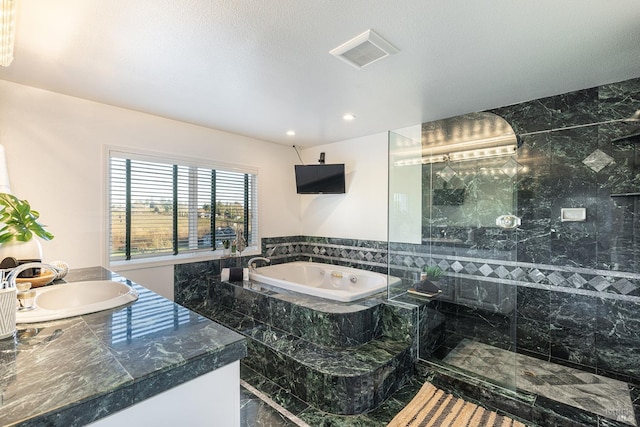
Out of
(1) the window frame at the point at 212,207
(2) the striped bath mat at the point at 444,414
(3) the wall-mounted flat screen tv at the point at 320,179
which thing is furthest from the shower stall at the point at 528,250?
(1) the window frame at the point at 212,207

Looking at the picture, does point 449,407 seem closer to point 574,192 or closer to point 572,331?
point 572,331

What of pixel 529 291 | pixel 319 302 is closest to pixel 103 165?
pixel 319 302

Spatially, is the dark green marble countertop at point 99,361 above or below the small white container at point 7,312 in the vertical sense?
below

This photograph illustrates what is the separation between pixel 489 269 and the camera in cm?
298

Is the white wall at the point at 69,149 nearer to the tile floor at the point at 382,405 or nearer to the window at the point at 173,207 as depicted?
the window at the point at 173,207

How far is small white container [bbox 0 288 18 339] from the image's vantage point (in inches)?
43.3

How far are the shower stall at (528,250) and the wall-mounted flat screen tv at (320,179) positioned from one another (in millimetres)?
1114

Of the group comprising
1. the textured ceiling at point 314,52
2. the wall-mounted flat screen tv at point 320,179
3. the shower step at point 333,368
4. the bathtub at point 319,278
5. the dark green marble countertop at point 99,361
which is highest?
the textured ceiling at point 314,52

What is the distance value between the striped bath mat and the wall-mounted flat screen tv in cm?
274

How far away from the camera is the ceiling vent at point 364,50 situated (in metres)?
1.73

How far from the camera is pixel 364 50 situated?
73.3 inches

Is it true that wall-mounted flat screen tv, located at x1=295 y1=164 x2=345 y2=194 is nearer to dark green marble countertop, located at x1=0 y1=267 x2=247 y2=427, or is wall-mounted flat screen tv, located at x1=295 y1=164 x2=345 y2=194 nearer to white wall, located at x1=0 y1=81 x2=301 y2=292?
white wall, located at x1=0 y1=81 x2=301 y2=292

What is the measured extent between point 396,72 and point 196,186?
270cm

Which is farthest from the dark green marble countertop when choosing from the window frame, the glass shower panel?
the glass shower panel
